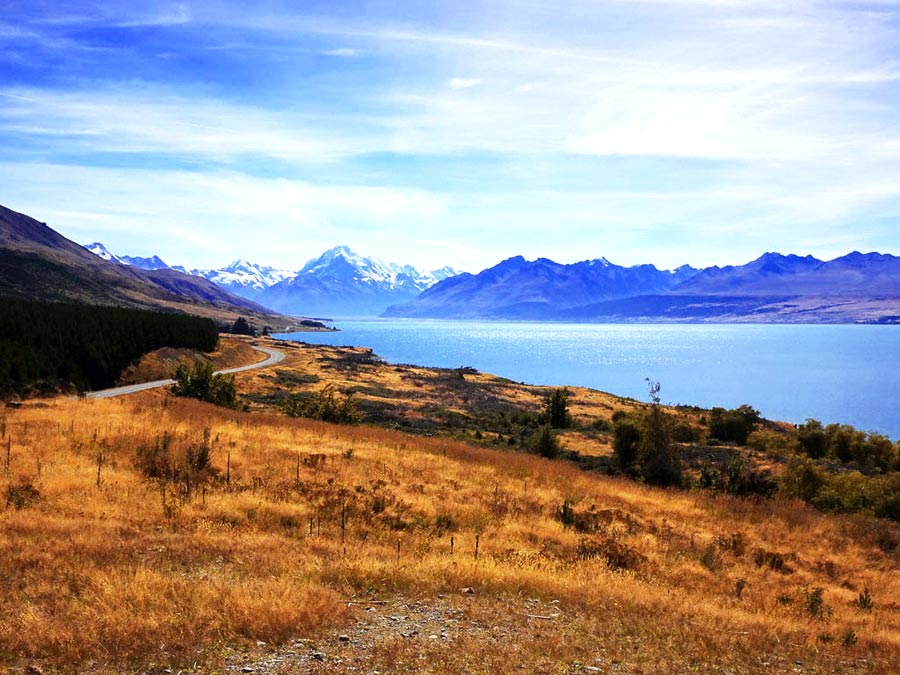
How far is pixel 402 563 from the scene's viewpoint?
376 inches

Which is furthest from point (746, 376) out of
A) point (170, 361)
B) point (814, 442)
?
point (170, 361)

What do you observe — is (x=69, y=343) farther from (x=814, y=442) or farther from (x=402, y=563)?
(x=814, y=442)

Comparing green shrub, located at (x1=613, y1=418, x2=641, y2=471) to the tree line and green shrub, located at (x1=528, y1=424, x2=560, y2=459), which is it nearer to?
green shrub, located at (x1=528, y1=424, x2=560, y2=459)

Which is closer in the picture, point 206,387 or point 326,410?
point 326,410

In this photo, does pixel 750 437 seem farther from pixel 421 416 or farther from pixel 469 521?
pixel 469 521

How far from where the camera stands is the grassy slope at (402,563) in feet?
21.8

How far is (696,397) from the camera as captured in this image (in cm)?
9431

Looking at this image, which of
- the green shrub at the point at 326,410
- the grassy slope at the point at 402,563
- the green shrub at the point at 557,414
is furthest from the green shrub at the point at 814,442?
the green shrub at the point at 326,410

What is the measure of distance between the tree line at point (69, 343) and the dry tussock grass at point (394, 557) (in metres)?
17.9

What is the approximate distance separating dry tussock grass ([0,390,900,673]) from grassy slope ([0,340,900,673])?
4cm

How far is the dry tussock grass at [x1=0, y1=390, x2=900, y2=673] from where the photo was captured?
6.73 metres

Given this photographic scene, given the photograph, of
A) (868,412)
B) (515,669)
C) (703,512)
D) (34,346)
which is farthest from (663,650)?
(868,412)

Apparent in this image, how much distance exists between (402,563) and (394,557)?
0.40m

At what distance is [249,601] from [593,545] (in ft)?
24.5
